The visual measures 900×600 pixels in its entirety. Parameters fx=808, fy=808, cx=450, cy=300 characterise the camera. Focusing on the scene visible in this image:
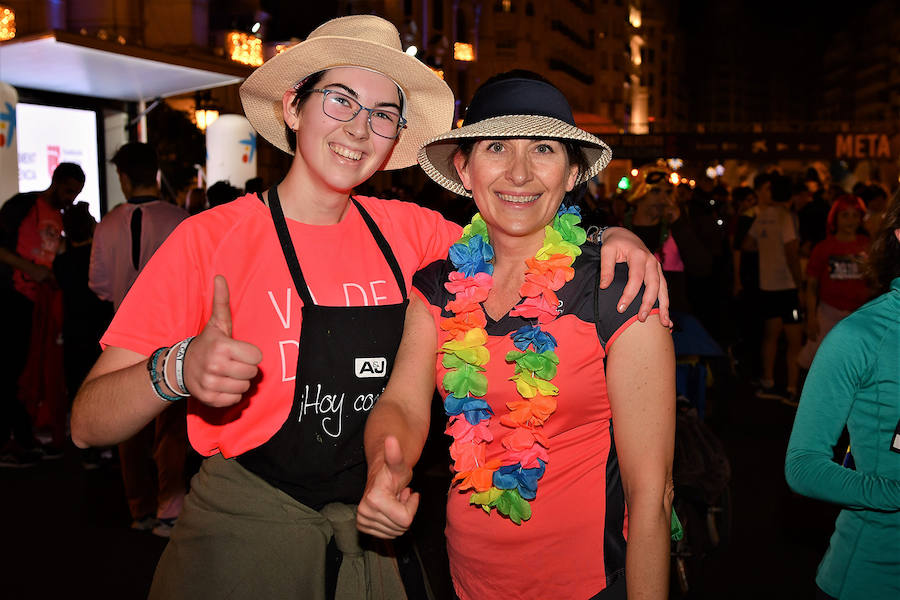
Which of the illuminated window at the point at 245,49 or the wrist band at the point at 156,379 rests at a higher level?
the illuminated window at the point at 245,49

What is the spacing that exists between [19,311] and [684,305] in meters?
5.23

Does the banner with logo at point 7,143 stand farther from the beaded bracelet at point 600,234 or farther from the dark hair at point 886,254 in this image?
the dark hair at point 886,254

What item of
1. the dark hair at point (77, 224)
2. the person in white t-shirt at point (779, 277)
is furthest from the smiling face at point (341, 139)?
the person in white t-shirt at point (779, 277)

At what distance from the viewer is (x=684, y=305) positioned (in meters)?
6.18

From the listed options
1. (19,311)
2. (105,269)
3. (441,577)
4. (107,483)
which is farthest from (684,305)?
(19,311)

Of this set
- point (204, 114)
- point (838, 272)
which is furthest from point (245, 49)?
point (838, 272)

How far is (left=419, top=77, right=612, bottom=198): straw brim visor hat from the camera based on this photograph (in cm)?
207

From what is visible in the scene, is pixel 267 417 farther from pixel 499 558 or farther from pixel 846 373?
pixel 846 373

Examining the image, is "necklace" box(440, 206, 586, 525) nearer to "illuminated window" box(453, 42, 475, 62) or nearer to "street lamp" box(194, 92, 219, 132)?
"street lamp" box(194, 92, 219, 132)

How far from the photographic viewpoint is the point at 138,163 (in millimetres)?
5227

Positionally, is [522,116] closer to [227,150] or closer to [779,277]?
[779,277]

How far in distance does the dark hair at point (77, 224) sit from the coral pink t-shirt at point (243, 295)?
183 inches

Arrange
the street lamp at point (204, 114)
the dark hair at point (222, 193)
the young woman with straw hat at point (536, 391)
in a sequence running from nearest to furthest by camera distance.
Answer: the young woman with straw hat at point (536, 391)
the dark hair at point (222, 193)
the street lamp at point (204, 114)

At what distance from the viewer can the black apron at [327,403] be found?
2.03 metres
